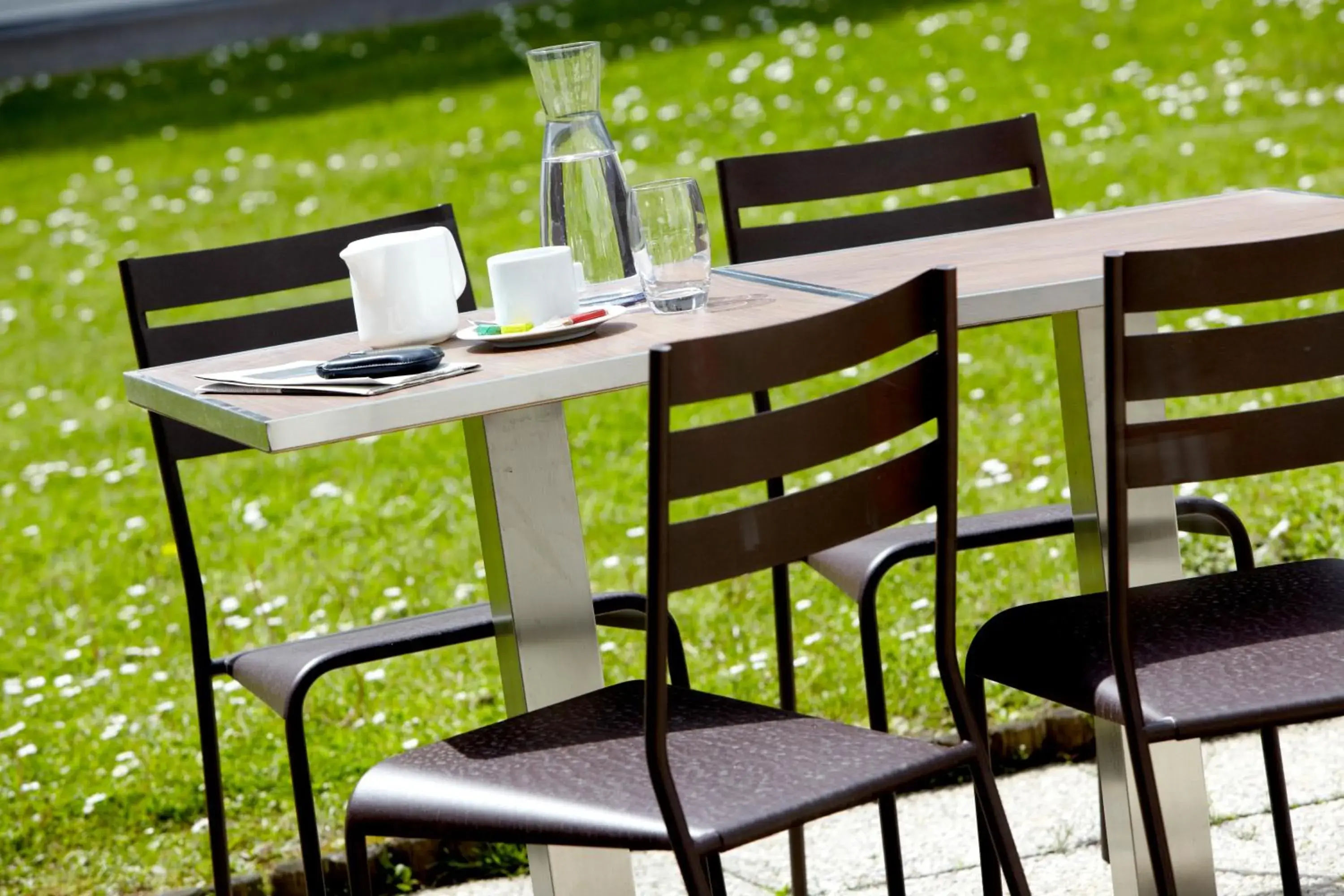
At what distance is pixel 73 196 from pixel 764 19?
5118 millimetres

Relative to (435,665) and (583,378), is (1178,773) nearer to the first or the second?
(583,378)

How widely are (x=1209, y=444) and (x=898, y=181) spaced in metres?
1.33

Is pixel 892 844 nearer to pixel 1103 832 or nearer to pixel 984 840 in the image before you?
pixel 984 840

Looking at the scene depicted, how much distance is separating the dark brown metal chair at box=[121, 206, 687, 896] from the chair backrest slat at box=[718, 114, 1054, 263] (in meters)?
0.59

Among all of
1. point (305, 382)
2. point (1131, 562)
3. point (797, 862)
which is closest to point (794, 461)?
point (305, 382)

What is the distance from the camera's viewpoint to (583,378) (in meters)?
2.02

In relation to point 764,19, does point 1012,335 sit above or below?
below

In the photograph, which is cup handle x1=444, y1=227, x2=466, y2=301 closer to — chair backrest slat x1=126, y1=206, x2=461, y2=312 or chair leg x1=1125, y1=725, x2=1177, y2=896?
chair backrest slat x1=126, y1=206, x2=461, y2=312

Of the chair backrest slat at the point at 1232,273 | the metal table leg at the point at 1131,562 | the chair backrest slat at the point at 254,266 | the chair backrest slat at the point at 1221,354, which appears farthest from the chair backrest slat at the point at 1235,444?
the chair backrest slat at the point at 254,266

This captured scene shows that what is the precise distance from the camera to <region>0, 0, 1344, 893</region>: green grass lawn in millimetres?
3770

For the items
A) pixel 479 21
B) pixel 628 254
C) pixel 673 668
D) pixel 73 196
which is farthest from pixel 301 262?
pixel 479 21

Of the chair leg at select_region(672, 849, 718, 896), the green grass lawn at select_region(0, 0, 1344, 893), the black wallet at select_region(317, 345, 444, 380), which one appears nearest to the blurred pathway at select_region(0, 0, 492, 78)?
the green grass lawn at select_region(0, 0, 1344, 893)

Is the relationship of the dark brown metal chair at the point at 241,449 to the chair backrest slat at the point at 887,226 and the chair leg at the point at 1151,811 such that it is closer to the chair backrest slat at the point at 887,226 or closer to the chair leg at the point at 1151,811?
the chair backrest slat at the point at 887,226

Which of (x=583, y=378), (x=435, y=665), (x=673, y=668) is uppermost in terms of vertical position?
(x=583, y=378)
